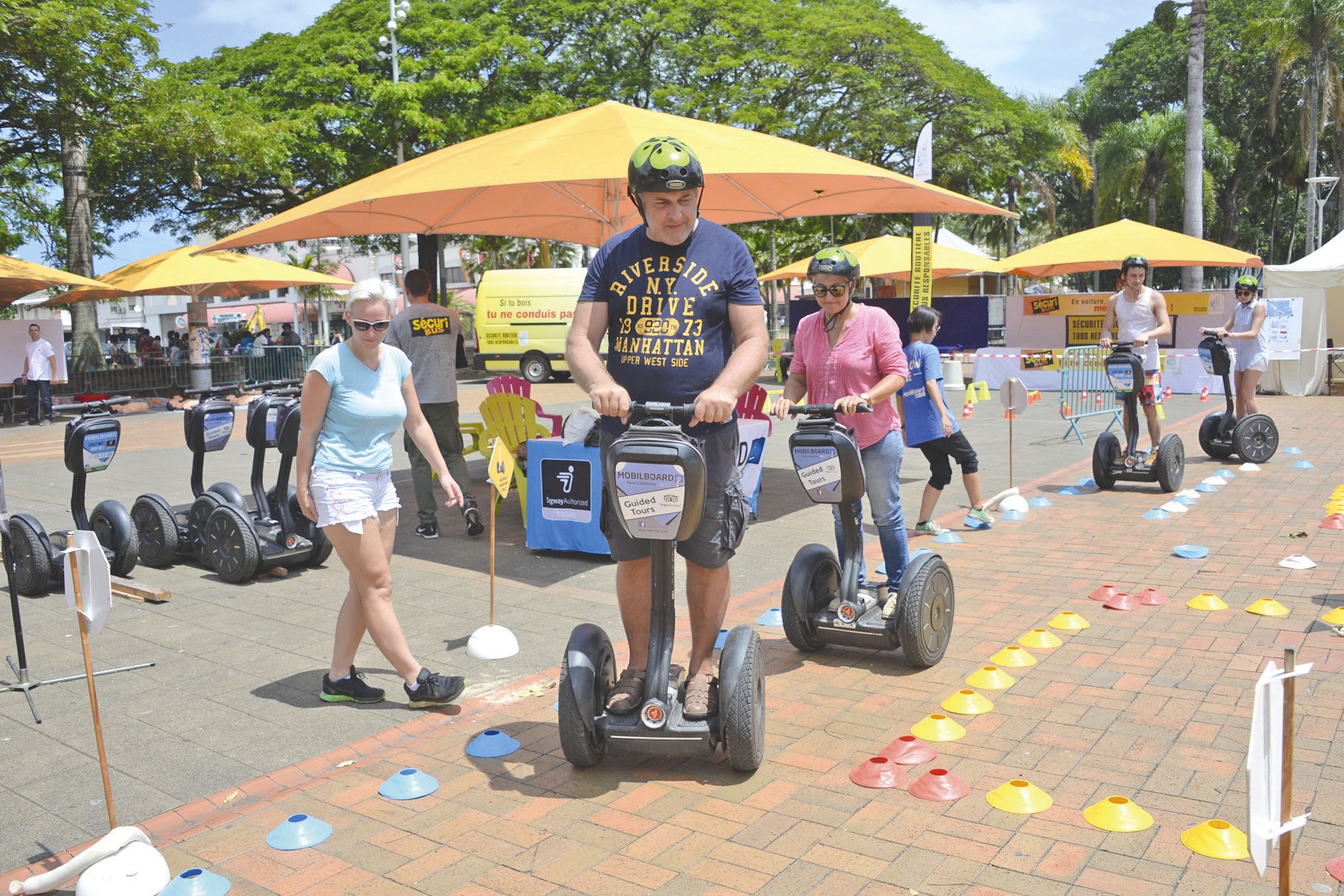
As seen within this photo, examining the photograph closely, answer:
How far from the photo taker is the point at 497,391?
31.5 ft

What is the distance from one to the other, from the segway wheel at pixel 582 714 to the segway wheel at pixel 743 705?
430mm

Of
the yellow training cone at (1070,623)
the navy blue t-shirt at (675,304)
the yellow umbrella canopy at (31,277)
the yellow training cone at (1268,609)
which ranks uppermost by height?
the yellow umbrella canopy at (31,277)

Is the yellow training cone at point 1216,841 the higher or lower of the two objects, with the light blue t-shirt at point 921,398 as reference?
lower

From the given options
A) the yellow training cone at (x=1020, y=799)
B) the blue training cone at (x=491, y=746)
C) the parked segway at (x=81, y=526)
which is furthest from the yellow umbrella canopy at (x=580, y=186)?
the yellow training cone at (x=1020, y=799)

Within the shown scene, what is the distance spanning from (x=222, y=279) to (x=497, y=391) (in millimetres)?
12518

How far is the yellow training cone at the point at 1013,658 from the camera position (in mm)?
4719

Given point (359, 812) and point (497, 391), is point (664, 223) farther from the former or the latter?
point (497, 391)

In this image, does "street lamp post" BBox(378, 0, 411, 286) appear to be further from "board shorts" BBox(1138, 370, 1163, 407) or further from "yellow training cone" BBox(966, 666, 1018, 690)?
"yellow training cone" BBox(966, 666, 1018, 690)

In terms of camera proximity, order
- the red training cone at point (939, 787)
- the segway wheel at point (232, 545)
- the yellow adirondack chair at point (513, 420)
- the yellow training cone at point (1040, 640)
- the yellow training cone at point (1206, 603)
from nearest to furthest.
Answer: the red training cone at point (939, 787)
the yellow training cone at point (1040, 640)
the yellow training cone at point (1206, 603)
the segway wheel at point (232, 545)
the yellow adirondack chair at point (513, 420)

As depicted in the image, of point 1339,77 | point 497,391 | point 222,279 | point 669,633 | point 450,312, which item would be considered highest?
point 1339,77

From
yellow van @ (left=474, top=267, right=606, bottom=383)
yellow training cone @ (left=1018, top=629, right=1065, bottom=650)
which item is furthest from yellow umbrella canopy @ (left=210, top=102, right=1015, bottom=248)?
yellow van @ (left=474, top=267, right=606, bottom=383)

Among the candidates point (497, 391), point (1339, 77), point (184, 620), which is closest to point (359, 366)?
point (184, 620)

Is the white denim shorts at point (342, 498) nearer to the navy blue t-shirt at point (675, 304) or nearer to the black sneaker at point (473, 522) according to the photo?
the navy blue t-shirt at point (675, 304)

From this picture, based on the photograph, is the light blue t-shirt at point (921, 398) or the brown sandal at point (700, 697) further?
the light blue t-shirt at point (921, 398)
